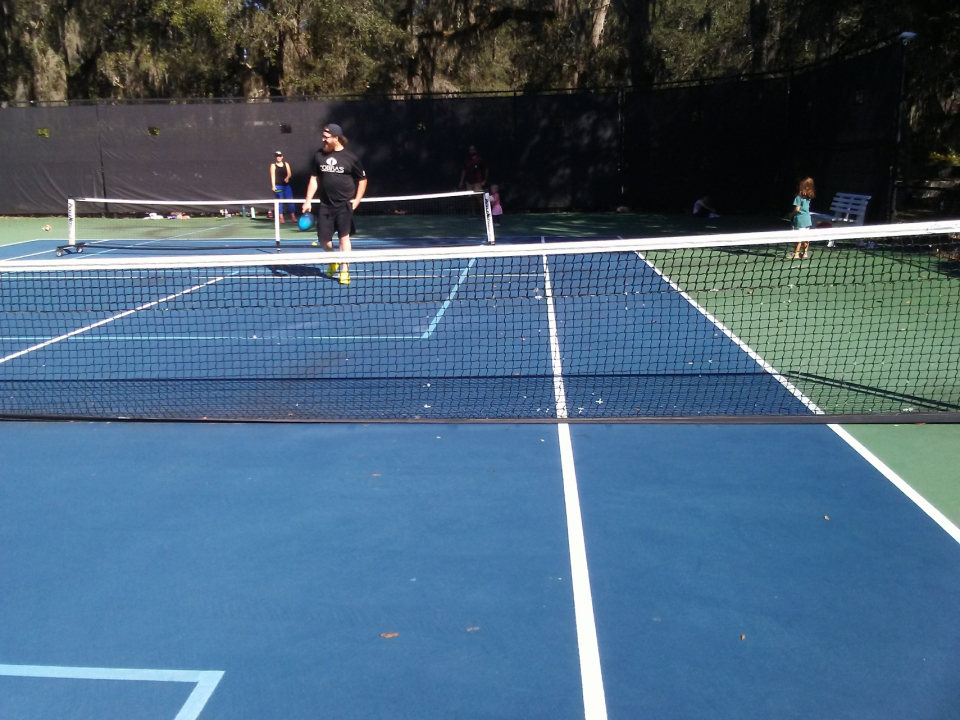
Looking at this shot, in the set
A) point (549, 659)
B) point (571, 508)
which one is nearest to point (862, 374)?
point (571, 508)

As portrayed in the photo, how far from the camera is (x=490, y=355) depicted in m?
8.01

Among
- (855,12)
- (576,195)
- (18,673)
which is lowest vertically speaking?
(18,673)

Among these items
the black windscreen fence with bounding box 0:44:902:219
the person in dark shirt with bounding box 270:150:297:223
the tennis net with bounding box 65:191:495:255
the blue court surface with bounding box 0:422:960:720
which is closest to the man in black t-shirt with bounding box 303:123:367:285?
the tennis net with bounding box 65:191:495:255

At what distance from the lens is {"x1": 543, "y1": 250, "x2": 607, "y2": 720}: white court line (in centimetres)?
315

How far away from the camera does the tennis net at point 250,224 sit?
16.6 metres

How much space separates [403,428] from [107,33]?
28250mm

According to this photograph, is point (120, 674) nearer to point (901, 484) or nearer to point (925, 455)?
point (901, 484)

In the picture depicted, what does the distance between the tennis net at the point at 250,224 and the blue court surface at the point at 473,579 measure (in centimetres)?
988

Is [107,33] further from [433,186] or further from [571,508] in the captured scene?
[571,508]

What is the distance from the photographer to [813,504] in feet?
15.3

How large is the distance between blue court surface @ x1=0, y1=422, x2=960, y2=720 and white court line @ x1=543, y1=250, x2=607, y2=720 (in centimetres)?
2

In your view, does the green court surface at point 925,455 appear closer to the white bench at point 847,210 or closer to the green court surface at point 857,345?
the green court surface at point 857,345

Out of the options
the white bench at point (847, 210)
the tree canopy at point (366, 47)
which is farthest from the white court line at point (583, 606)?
the tree canopy at point (366, 47)

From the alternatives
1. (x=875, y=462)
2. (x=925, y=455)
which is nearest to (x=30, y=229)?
(x=875, y=462)
